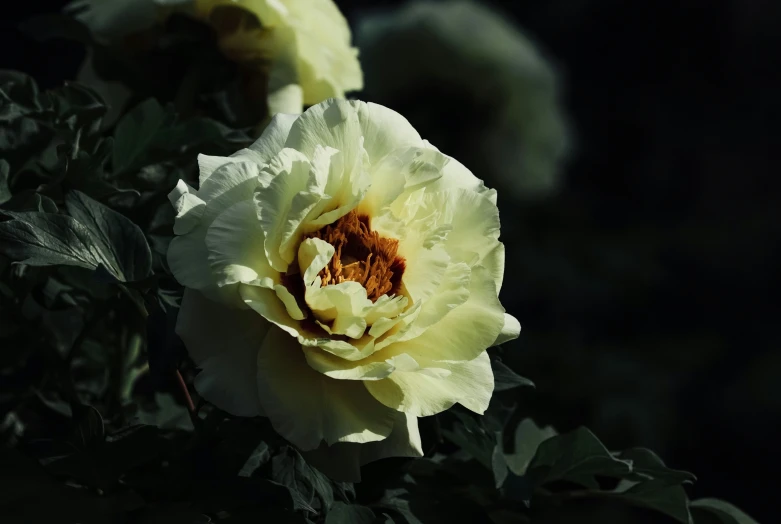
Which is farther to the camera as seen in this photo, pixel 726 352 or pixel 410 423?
pixel 726 352

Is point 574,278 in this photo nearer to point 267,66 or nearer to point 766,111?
point 766,111

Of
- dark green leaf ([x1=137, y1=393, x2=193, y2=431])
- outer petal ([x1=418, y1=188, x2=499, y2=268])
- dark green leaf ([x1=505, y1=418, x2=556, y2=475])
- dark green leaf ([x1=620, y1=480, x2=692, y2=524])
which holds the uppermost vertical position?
outer petal ([x1=418, y1=188, x2=499, y2=268])

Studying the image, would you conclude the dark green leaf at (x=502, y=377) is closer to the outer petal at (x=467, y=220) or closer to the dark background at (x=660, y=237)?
the outer petal at (x=467, y=220)

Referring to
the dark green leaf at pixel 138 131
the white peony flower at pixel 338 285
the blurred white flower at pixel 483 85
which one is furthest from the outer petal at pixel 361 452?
the blurred white flower at pixel 483 85

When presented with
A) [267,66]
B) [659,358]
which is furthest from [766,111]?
[267,66]

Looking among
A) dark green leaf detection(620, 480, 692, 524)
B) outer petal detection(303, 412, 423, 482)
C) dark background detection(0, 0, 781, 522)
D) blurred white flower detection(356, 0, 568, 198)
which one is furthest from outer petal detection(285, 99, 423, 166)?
blurred white flower detection(356, 0, 568, 198)

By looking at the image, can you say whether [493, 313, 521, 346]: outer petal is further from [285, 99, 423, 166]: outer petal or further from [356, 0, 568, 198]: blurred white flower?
[356, 0, 568, 198]: blurred white flower

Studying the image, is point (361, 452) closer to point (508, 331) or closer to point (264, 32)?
point (508, 331)
